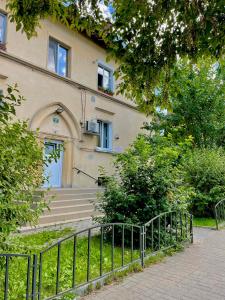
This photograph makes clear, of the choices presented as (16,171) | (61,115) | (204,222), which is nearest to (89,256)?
(16,171)

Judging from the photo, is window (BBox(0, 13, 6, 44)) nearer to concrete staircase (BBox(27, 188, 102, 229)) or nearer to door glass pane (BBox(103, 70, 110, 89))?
concrete staircase (BBox(27, 188, 102, 229))

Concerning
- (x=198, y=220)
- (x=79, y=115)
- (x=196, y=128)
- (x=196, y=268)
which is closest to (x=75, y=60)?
(x=79, y=115)

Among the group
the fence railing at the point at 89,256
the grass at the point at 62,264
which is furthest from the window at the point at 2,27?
the fence railing at the point at 89,256

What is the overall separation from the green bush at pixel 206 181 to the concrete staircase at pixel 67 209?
12.0ft

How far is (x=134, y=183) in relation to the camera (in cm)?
664

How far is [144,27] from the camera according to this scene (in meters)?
4.03

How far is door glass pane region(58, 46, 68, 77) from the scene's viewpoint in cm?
1312

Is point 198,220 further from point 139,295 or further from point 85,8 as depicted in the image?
point 85,8

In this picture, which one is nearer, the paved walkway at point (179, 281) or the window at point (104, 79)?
the paved walkway at point (179, 281)

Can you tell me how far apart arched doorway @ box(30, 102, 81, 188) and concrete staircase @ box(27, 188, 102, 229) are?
2.06m

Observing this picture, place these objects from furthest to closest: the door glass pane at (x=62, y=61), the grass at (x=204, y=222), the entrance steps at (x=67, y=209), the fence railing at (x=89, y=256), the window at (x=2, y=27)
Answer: the door glass pane at (x=62, y=61) → the window at (x=2, y=27) → the grass at (x=204, y=222) → the entrance steps at (x=67, y=209) → the fence railing at (x=89, y=256)

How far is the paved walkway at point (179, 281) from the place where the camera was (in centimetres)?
396

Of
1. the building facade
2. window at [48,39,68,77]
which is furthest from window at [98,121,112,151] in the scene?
window at [48,39,68,77]

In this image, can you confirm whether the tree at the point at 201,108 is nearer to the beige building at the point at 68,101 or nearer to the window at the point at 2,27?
the beige building at the point at 68,101
